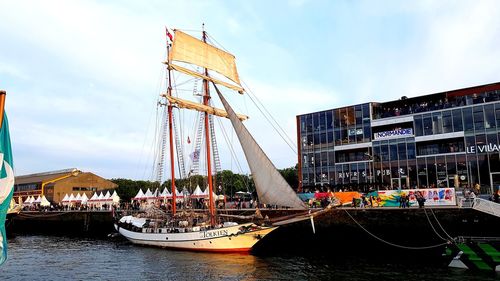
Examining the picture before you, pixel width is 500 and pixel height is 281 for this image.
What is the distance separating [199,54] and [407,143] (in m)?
27.9

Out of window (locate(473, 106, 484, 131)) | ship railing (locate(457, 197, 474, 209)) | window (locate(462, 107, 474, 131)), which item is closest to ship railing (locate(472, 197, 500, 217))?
ship railing (locate(457, 197, 474, 209))

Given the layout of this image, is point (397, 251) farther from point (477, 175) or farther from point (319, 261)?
point (477, 175)

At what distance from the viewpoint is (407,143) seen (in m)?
49.8

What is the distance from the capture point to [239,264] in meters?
27.1

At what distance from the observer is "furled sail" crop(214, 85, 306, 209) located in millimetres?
28808

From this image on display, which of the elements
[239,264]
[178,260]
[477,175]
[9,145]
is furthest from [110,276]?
[477,175]

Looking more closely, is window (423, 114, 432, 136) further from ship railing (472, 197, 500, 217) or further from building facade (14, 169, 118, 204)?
building facade (14, 169, 118, 204)

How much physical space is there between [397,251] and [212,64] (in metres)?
24.9

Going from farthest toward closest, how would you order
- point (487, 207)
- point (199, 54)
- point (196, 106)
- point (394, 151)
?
point (394, 151) < point (199, 54) < point (196, 106) < point (487, 207)

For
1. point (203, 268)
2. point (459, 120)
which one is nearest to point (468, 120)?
point (459, 120)

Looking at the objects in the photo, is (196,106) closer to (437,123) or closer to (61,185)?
(437,123)

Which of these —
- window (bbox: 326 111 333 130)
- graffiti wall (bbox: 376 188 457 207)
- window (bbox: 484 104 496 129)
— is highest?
window (bbox: 326 111 333 130)

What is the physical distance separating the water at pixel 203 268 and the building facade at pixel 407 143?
64.1 ft

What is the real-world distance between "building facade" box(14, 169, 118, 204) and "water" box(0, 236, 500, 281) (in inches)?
2593
